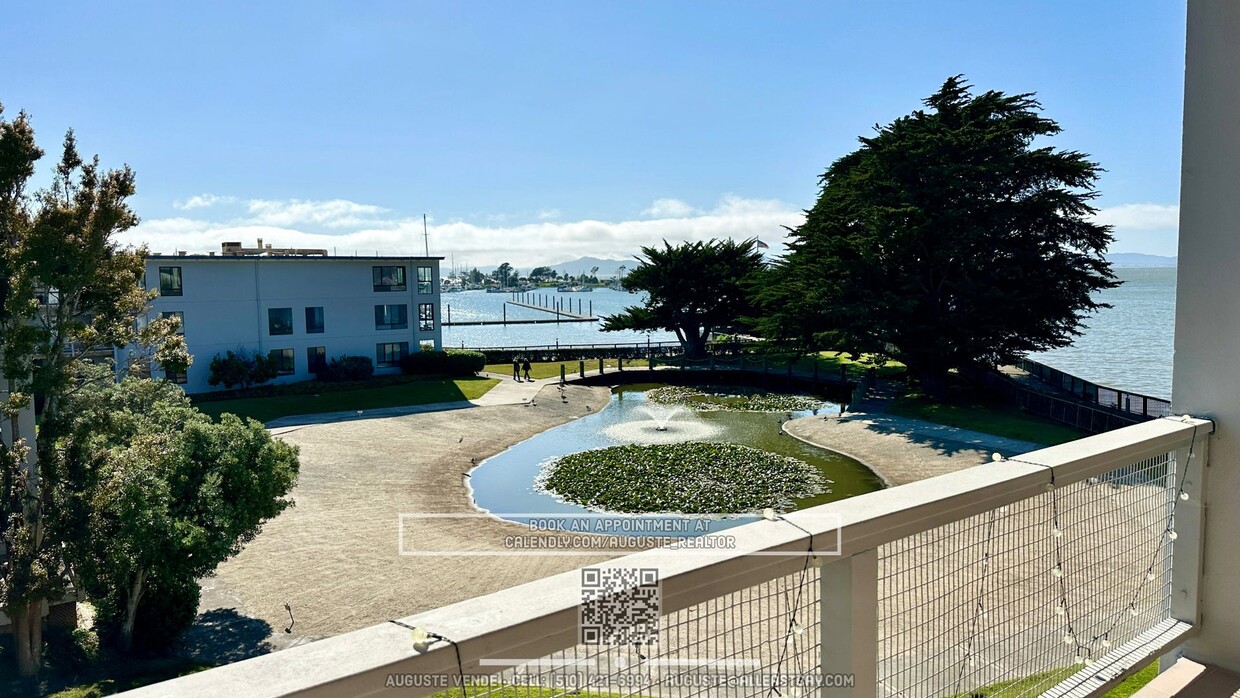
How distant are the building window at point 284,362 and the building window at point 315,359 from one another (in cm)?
69

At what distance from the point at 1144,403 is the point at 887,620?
892 inches

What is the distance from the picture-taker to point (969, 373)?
102 feet

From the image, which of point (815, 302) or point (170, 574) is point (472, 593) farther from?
point (815, 302)

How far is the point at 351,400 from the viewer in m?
29.6

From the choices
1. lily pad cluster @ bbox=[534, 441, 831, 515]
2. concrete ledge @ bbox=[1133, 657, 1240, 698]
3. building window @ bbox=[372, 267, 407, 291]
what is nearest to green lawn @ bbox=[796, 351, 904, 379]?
lily pad cluster @ bbox=[534, 441, 831, 515]

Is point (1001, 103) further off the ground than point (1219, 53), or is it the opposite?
point (1001, 103)

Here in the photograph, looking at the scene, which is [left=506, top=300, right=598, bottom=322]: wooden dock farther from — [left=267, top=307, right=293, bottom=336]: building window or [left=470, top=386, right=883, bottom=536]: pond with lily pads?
[left=470, top=386, right=883, bottom=536]: pond with lily pads

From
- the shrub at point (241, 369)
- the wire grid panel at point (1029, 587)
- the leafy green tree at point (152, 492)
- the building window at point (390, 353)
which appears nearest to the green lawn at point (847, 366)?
the building window at point (390, 353)

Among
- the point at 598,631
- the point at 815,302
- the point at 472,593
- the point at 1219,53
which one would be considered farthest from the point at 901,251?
the point at 598,631

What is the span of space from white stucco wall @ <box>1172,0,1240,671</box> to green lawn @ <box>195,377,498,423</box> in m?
26.8

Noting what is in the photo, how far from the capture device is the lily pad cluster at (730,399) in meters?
30.6

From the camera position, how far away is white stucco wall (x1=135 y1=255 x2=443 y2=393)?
1232 inches

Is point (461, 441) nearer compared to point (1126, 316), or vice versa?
point (461, 441)

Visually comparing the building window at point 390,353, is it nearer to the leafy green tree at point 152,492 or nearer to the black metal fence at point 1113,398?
the leafy green tree at point 152,492
